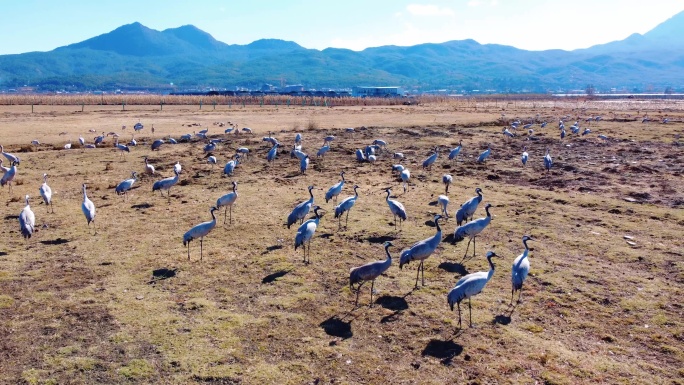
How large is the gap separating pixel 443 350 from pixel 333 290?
3.36m

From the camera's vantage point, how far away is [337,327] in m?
9.88

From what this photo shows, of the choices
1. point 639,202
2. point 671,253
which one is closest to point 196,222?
point 671,253

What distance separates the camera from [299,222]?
55.6ft

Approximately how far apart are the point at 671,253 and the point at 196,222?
1482 centimetres

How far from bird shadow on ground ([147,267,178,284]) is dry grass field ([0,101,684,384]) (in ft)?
0.21

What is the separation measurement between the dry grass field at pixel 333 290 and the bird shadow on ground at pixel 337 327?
0.04 metres

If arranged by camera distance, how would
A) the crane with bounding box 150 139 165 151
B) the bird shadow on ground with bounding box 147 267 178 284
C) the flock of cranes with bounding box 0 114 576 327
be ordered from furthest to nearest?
the crane with bounding box 150 139 165 151 < the bird shadow on ground with bounding box 147 267 178 284 < the flock of cranes with bounding box 0 114 576 327

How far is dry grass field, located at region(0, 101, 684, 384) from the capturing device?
857 cm

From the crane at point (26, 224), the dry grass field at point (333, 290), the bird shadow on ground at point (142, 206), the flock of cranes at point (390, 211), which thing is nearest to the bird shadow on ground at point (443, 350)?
the dry grass field at point (333, 290)

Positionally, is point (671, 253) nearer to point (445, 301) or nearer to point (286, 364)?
point (445, 301)

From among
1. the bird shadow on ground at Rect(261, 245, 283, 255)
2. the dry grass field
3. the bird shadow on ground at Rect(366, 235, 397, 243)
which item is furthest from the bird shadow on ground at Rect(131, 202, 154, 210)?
the bird shadow on ground at Rect(366, 235, 397, 243)

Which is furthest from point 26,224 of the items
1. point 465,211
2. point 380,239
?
point 465,211

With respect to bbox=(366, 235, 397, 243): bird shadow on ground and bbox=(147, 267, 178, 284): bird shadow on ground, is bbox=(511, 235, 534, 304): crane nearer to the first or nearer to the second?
bbox=(366, 235, 397, 243): bird shadow on ground

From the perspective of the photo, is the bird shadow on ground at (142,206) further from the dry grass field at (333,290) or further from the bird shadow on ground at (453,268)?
the bird shadow on ground at (453,268)
